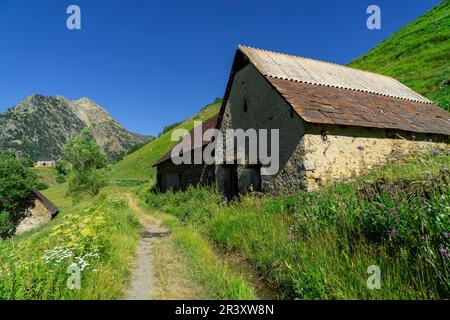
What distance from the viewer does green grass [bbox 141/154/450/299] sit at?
303 centimetres

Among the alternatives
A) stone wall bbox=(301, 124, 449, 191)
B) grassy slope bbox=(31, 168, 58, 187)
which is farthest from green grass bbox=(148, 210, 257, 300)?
grassy slope bbox=(31, 168, 58, 187)

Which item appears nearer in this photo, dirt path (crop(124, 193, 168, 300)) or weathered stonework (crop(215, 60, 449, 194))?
dirt path (crop(124, 193, 168, 300))

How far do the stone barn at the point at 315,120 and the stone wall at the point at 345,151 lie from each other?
3cm

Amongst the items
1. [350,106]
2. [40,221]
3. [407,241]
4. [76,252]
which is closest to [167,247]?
[76,252]

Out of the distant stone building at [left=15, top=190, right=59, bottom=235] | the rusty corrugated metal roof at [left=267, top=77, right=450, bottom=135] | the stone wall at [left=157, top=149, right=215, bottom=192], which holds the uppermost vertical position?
the rusty corrugated metal roof at [left=267, top=77, right=450, bottom=135]

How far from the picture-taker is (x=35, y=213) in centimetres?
3322

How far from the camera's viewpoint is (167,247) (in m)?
7.26

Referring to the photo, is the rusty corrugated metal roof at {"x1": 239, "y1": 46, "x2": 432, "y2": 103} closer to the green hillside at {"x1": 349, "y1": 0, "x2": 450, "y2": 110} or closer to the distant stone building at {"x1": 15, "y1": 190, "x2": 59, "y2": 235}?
the green hillside at {"x1": 349, "y1": 0, "x2": 450, "y2": 110}

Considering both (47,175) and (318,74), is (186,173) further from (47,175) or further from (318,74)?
(47,175)

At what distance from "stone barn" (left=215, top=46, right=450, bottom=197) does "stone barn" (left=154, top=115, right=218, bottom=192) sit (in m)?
1.53

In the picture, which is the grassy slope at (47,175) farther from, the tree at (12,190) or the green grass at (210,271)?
the green grass at (210,271)

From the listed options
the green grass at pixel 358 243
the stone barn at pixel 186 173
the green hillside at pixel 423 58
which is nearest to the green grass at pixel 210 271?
the green grass at pixel 358 243

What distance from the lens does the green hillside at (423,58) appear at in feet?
64.4

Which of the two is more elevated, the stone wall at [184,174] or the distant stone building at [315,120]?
the distant stone building at [315,120]
